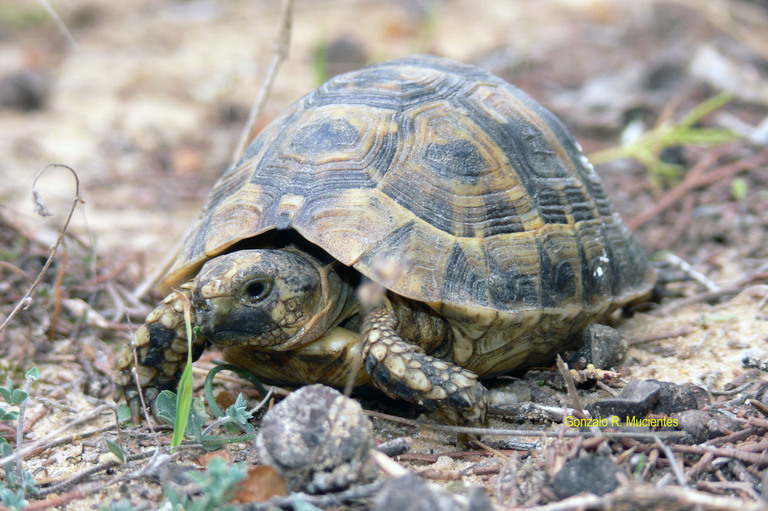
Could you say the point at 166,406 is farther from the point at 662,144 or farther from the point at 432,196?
the point at 662,144

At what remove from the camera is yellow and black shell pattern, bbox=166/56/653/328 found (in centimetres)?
239

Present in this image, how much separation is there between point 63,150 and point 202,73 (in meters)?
2.68

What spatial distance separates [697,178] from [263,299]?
392 cm

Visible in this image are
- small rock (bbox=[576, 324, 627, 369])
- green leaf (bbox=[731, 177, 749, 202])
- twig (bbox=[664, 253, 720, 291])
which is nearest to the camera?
small rock (bbox=[576, 324, 627, 369])

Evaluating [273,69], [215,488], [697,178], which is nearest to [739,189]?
[697,178]

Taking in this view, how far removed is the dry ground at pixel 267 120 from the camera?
2461 millimetres

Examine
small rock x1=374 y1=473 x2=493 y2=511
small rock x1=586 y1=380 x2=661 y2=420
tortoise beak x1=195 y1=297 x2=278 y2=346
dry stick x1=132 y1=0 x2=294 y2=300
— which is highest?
dry stick x1=132 y1=0 x2=294 y2=300

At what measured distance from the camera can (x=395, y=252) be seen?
7.66 feet

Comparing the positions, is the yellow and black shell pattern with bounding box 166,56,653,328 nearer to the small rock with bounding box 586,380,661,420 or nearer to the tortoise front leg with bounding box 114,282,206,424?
the tortoise front leg with bounding box 114,282,206,424

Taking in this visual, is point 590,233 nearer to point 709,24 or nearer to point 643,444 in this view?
point 643,444

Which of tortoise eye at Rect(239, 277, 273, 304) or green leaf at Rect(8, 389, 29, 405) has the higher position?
tortoise eye at Rect(239, 277, 273, 304)

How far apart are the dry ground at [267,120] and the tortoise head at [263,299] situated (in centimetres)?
42

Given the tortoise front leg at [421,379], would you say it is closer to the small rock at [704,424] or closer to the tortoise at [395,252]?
the tortoise at [395,252]

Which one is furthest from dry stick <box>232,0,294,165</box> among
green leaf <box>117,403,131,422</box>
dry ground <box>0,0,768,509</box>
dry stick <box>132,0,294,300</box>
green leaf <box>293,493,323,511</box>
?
green leaf <box>293,493,323,511</box>
